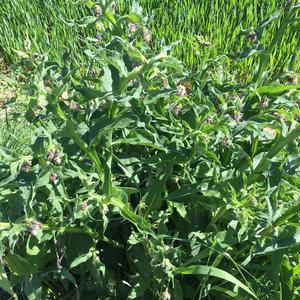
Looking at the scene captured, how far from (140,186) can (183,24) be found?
6.60 feet

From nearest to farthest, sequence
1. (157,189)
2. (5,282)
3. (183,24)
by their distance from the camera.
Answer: (5,282)
(157,189)
(183,24)

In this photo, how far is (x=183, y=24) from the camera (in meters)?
3.46

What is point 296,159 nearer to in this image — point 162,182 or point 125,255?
point 162,182

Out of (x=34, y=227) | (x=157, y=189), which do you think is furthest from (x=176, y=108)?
(x=34, y=227)

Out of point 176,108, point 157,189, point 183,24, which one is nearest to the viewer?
point 157,189

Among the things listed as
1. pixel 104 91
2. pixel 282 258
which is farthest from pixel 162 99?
pixel 282 258

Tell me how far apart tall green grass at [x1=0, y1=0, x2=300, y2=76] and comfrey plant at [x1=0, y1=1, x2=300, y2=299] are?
168 centimetres

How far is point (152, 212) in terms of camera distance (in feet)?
5.10

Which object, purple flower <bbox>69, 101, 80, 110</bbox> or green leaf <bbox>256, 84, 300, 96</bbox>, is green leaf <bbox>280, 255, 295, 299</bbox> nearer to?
green leaf <bbox>256, 84, 300, 96</bbox>

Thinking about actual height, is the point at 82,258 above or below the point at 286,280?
above

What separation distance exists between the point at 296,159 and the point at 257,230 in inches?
9.2

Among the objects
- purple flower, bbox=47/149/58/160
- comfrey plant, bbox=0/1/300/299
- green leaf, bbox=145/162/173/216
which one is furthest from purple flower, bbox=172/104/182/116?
purple flower, bbox=47/149/58/160

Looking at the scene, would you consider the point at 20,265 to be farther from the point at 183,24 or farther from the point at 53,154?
the point at 183,24

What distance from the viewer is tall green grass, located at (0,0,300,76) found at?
3.37 metres
